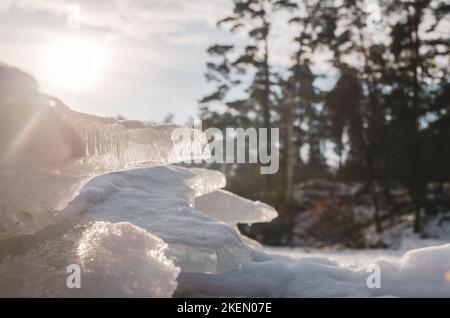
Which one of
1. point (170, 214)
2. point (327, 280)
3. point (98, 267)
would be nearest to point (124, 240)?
point (98, 267)

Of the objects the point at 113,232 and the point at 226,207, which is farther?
the point at 226,207

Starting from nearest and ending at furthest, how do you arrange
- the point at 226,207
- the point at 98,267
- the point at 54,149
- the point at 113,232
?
the point at 98,267 → the point at 54,149 → the point at 113,232 → the point at 226,207

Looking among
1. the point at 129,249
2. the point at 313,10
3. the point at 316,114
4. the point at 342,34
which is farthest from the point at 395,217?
the point at 129,249

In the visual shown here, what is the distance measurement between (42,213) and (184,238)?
747mm

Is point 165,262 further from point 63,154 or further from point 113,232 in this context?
point 63,154

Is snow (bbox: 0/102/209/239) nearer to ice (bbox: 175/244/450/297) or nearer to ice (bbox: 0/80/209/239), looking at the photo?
ice (bbox: 0/80/209/239)

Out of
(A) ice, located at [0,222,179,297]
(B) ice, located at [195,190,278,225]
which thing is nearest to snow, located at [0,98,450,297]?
(A) ice, located at [0,222,179,297]

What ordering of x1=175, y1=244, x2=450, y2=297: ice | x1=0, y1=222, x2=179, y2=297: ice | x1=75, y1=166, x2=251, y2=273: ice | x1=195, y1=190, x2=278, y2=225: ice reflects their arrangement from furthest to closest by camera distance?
x1=195, y1=190, x2=278, y2=225: ice < x1=175, y1=244, x2=450, y2=297: ice < x1=75, y1=166, x2=251, y2=273: ice < x1=0, y1=222, x2=179, y2=297: ice

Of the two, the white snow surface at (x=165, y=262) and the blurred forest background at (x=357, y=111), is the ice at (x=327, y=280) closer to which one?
the white snow surface at (x=165, y=262)

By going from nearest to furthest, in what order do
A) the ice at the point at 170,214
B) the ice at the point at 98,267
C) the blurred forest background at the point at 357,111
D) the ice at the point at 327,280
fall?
1. the ice at the point at 98,267
2. the ice at the point at 170,214
3. the ice at the point at 327,280
4. the blurred forest background at the point at 357,111

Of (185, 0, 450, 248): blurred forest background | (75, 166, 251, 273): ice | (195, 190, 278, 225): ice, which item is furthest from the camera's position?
(185, 0, 450, 248): blurred forest background

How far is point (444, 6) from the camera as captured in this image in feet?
52.3

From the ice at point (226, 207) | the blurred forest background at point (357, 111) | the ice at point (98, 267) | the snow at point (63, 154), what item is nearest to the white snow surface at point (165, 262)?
the ice at point (98, 267)
